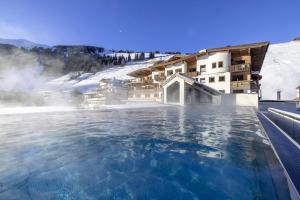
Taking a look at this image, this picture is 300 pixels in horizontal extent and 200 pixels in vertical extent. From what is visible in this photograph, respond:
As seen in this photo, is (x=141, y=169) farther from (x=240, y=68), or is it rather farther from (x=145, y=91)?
(x=145, y=91)

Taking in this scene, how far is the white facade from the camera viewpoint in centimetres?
2708

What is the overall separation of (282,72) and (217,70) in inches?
1694

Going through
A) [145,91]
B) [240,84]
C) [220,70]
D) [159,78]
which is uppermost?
[220,70]

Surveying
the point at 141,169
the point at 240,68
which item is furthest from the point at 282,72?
the point at 141,169

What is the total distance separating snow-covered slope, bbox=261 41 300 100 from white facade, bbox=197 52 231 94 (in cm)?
2868

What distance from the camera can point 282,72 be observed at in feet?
189

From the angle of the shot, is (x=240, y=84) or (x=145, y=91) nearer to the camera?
(x=240, y=84)

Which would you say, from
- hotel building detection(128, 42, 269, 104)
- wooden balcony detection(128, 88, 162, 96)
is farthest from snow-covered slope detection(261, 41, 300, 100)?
wooden balcony detection(128, 88, 162, 96)

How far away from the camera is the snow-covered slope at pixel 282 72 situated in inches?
1980

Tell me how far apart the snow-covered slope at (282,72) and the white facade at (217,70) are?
28683mm

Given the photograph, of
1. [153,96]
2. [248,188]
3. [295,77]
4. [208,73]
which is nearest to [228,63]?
[208,73]

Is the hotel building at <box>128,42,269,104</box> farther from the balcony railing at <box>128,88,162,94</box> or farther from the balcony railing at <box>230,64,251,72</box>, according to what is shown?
the balcony railing at <box>128,88,162,94</box>

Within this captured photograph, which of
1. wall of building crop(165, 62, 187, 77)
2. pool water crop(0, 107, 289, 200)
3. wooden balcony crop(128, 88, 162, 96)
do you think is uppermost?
wall of building crop(165, 62, 187, 77)

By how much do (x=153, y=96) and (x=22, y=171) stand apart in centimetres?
3175
